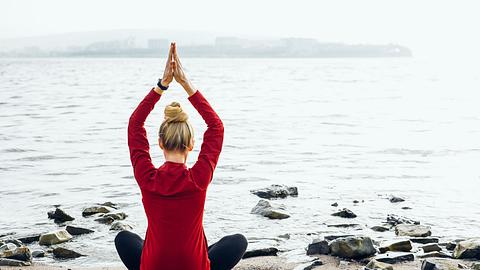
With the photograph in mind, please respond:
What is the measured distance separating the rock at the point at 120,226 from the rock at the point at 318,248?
3175mm

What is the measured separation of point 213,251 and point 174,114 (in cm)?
167

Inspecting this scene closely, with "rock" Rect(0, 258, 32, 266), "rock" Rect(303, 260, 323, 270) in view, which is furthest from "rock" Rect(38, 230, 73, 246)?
"rock" Rect(303, 260, 323, 270)

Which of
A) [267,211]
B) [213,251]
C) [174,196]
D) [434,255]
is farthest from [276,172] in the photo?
[174,196]

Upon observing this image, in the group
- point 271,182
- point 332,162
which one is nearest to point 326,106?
point 332,162

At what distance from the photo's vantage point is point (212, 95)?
54.2m

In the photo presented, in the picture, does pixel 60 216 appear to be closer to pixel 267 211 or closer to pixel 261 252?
pixel 267 211

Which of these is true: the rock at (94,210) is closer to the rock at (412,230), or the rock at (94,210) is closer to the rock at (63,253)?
the rock at (63,253)

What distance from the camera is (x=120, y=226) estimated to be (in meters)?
10.3

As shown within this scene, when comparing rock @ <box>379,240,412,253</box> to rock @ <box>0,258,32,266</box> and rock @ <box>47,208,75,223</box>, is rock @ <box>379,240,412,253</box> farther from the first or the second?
rock @ <box>47,208,75,223</box>

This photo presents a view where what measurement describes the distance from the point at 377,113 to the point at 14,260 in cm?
3180

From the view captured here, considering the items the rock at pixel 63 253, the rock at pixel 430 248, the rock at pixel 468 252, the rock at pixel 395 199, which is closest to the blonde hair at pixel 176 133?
the rock at pixel 63 253

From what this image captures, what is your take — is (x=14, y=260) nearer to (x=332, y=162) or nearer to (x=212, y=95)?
(x=332, y=162)

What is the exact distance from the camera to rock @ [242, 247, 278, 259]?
27.4 ft

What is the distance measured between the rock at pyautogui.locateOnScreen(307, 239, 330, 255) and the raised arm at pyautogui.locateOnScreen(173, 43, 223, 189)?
3.79 m
